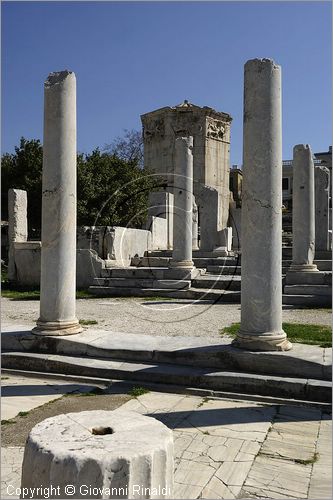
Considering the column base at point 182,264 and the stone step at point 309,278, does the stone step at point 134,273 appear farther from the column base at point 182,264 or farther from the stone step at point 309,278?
the stone step at point 309,278

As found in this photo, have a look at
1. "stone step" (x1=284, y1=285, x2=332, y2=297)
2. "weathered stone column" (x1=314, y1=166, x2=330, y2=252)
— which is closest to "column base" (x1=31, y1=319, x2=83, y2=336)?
"stone step" (x1=284, y1=285, x2=332, y2=297)

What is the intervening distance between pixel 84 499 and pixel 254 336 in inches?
149

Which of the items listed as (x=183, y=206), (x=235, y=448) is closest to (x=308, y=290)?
(x=183, y=206)

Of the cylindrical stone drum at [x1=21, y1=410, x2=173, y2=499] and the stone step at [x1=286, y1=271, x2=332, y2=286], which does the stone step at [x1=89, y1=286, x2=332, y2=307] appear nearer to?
the stone step at [x1=286, y1=271, x2=332, y2=286]

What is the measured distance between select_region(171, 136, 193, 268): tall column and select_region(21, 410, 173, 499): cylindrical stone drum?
470 inches

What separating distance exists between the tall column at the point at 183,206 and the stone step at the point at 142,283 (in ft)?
2.36

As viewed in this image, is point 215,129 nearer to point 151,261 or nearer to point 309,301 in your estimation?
point 151,261

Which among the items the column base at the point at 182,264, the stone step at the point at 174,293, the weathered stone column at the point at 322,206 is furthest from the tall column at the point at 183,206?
the weathered stone column at the point at 322,206

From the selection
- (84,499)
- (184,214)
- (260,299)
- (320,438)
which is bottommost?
(320,438)

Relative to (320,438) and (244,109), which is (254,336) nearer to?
(320,438)

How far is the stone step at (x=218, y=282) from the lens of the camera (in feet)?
45.9

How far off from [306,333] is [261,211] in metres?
2.96

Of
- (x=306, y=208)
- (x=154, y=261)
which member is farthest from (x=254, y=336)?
(x=154, y=261)

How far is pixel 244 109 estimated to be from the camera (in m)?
6.31
